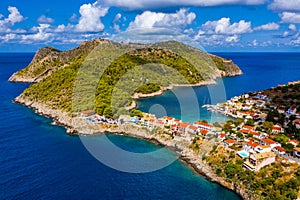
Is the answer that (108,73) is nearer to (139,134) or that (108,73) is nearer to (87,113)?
(87,113)

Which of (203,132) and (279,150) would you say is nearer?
(279,150)

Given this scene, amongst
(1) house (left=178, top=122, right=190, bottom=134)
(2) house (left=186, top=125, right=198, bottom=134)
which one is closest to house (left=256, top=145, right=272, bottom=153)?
(2) house (left=186, top=125, right=198, bottom=134)

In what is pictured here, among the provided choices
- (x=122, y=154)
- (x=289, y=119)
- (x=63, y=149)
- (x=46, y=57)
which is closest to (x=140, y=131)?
(x=122, y=154)

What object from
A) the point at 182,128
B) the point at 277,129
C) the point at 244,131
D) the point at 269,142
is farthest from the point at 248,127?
the point at 182,128

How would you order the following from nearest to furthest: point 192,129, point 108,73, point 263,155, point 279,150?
point 263,155 < point 279,150 < point 192,129 < point 108,73

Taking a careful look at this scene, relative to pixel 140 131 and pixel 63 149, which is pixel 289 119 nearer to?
pixel 140 131

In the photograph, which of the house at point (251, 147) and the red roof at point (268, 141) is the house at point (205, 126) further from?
the red roof at point (268, 141)
